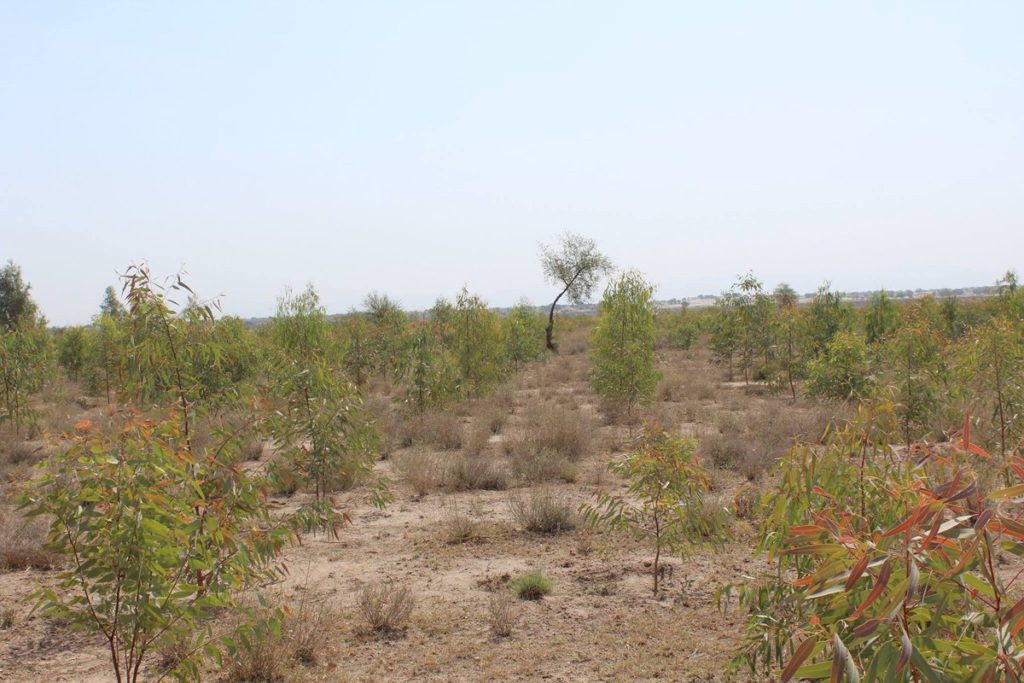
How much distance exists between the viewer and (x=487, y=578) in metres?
6.75

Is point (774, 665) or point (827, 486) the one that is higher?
point (827, 486)

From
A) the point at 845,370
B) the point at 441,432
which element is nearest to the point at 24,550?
the point at 441,432

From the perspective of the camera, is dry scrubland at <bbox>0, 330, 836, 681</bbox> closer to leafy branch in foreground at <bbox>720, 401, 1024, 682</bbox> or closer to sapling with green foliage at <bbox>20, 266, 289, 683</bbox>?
sapling with green foliage at <bbox>20, 266, 289, 683</bbox>

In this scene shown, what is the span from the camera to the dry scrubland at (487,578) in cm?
509

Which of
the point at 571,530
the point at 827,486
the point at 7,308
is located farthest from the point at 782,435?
the point at 7,308

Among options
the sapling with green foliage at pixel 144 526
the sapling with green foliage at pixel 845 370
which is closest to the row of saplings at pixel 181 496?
the sapling with green foliage at pixel 144 526

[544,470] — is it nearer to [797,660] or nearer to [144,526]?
[144,526]

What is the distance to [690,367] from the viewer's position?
1086 inches

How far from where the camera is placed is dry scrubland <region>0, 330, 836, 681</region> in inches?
200

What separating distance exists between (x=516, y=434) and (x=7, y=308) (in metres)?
38.7

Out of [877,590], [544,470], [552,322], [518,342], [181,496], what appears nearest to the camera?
[877,590]

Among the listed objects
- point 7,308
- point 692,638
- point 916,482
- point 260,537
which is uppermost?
point 7,308

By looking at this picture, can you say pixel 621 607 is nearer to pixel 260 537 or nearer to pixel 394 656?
pixel 394 656

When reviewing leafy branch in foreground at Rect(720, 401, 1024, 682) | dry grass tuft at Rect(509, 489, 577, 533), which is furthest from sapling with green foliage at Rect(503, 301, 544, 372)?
leafy branch in foreground at Rect(720, 401, 1024, 682)
